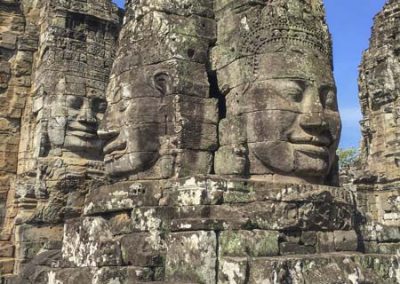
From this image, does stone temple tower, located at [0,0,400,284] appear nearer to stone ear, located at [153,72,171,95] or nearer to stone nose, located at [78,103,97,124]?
stone ear, located at [153,72,171,95]

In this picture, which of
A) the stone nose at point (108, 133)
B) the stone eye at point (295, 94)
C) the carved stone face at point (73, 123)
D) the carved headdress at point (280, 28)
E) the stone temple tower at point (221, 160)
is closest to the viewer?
the stone temple tower at point (221, 160)

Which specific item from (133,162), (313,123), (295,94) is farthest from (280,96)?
(133,162)

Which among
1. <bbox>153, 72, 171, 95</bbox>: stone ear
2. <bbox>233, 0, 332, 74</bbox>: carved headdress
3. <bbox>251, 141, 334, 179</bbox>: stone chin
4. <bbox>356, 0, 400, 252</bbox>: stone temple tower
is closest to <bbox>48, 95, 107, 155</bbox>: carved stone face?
<bbox>153, 72, 171, 95</bbox>: stone ear

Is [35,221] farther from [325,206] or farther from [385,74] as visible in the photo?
[385,74]

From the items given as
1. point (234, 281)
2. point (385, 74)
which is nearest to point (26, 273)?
point (234, 281)

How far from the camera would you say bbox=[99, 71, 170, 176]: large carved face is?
6461mm

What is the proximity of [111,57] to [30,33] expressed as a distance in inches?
86.9

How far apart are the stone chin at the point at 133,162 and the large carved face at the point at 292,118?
3.91ft

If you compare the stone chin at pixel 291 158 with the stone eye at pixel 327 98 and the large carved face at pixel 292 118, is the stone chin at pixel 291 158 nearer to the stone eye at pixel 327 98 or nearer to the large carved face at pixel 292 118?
the large carved face at pixel 292 118

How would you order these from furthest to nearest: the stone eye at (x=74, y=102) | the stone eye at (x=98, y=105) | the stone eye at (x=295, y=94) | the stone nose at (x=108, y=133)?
the stone eye at (x=98, y=105)
the stone eye at (x=74, y=102)
the stone nose at (x=108, y=133)
the stone eye at (x=295, y=94)

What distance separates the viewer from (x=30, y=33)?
1273cm

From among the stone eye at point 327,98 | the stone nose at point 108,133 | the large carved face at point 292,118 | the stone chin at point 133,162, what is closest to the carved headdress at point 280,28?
the large carved face at point 292,118

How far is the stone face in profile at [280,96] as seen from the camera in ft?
19.9

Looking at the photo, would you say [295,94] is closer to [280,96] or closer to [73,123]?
[280,96]
